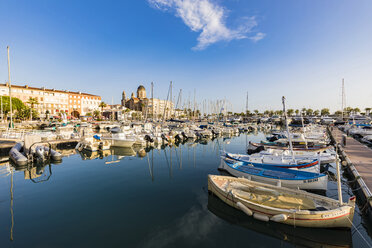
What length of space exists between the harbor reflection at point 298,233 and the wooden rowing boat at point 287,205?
337 mm

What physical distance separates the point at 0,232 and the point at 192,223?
33.0ft

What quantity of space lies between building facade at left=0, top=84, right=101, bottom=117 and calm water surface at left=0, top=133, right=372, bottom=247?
9668 centimetres

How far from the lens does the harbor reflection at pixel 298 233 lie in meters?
8.20

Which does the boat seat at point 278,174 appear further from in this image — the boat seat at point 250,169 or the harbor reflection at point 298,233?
the harbor reflection at point 298,233

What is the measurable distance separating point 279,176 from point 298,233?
5.46 m

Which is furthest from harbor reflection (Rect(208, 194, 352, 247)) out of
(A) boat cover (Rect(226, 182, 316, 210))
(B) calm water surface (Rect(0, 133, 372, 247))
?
(A) boat cover (Rect(226, 182, 316, 210))

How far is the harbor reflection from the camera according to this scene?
8.20 metres

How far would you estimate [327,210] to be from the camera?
8.69 m

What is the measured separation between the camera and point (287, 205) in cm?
942

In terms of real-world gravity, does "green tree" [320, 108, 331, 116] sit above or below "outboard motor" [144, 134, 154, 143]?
above

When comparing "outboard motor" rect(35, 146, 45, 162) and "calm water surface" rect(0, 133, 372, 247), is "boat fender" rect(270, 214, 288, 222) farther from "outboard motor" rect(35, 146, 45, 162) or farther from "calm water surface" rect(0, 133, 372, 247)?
"outboard motor" rect(35, 146, 45, 162)

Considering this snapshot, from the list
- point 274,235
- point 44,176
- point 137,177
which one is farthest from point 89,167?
point 274,235

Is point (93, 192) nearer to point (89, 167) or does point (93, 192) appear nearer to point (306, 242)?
point (89, 167)

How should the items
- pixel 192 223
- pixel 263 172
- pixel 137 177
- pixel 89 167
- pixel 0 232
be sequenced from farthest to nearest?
pixel 89 167 → pixel 137 177 → pixel 263 172 → pixel 192 223 → pixel 0 232
